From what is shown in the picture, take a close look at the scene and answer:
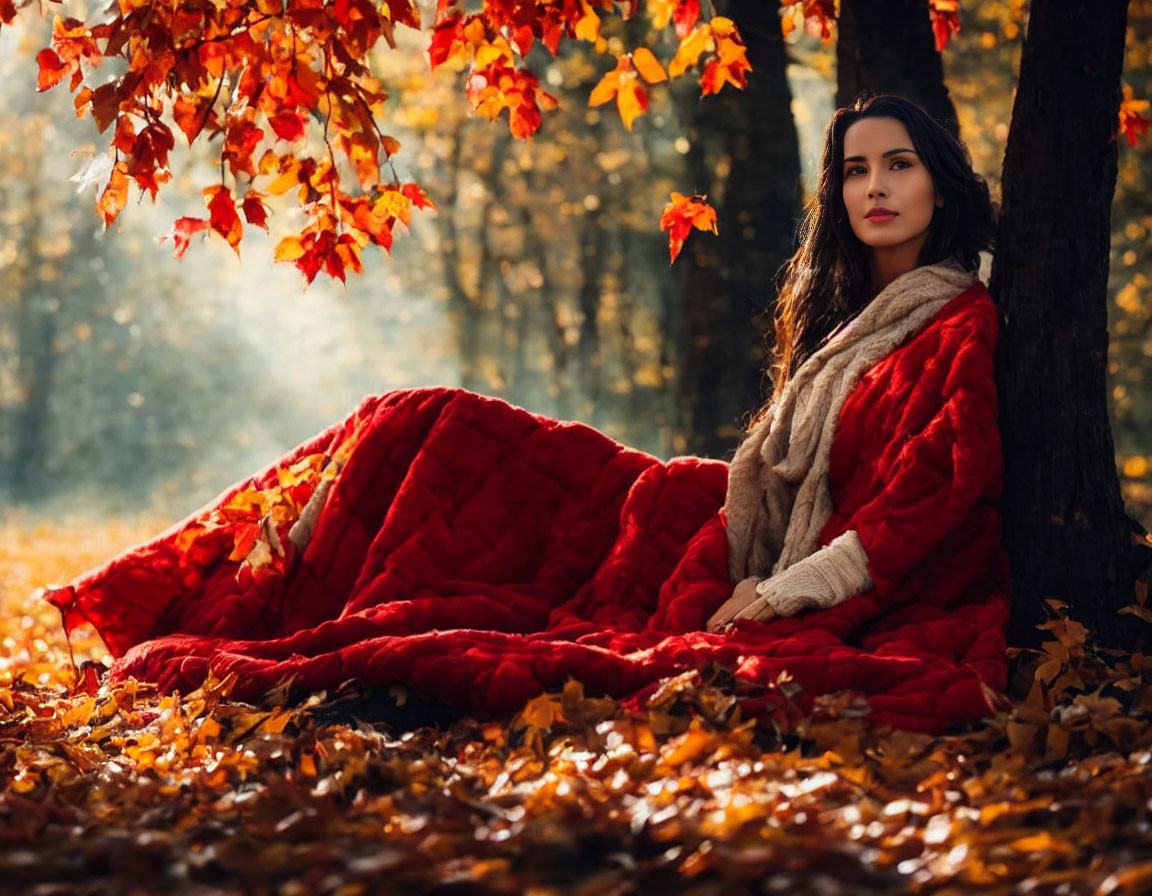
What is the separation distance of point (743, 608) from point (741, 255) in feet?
11.4

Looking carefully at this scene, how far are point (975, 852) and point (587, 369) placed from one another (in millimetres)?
15218

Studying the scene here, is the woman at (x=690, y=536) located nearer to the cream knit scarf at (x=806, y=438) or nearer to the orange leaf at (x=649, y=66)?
the cream knit scarf at (x=806, y=438)

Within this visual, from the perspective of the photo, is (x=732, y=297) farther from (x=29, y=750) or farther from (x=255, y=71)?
(x=29, y=750)

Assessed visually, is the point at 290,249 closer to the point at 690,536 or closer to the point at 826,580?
the point at 690,536

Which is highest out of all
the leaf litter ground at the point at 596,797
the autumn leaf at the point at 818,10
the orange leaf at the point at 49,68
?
the autumn leaf at the point at 818,10

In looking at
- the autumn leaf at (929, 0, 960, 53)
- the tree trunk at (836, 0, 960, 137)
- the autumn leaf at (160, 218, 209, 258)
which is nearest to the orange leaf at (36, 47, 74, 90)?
the autumn leaf at (160, 218, 209, 258)

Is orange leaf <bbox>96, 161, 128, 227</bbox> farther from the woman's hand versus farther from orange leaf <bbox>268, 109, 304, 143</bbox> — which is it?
the woman's hand

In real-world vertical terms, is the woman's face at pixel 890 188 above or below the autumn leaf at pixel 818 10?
below

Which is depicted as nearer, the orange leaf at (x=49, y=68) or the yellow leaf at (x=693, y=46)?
the orange leaf at (x=49, y=68)

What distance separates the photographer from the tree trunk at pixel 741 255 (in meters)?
6.73

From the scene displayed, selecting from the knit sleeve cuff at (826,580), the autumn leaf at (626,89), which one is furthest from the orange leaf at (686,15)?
the knit sleeve cuff at (826,580)

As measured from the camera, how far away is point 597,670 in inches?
129

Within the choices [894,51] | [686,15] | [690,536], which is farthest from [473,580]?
[894,51]

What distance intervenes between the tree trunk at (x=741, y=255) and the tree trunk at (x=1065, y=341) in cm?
309
